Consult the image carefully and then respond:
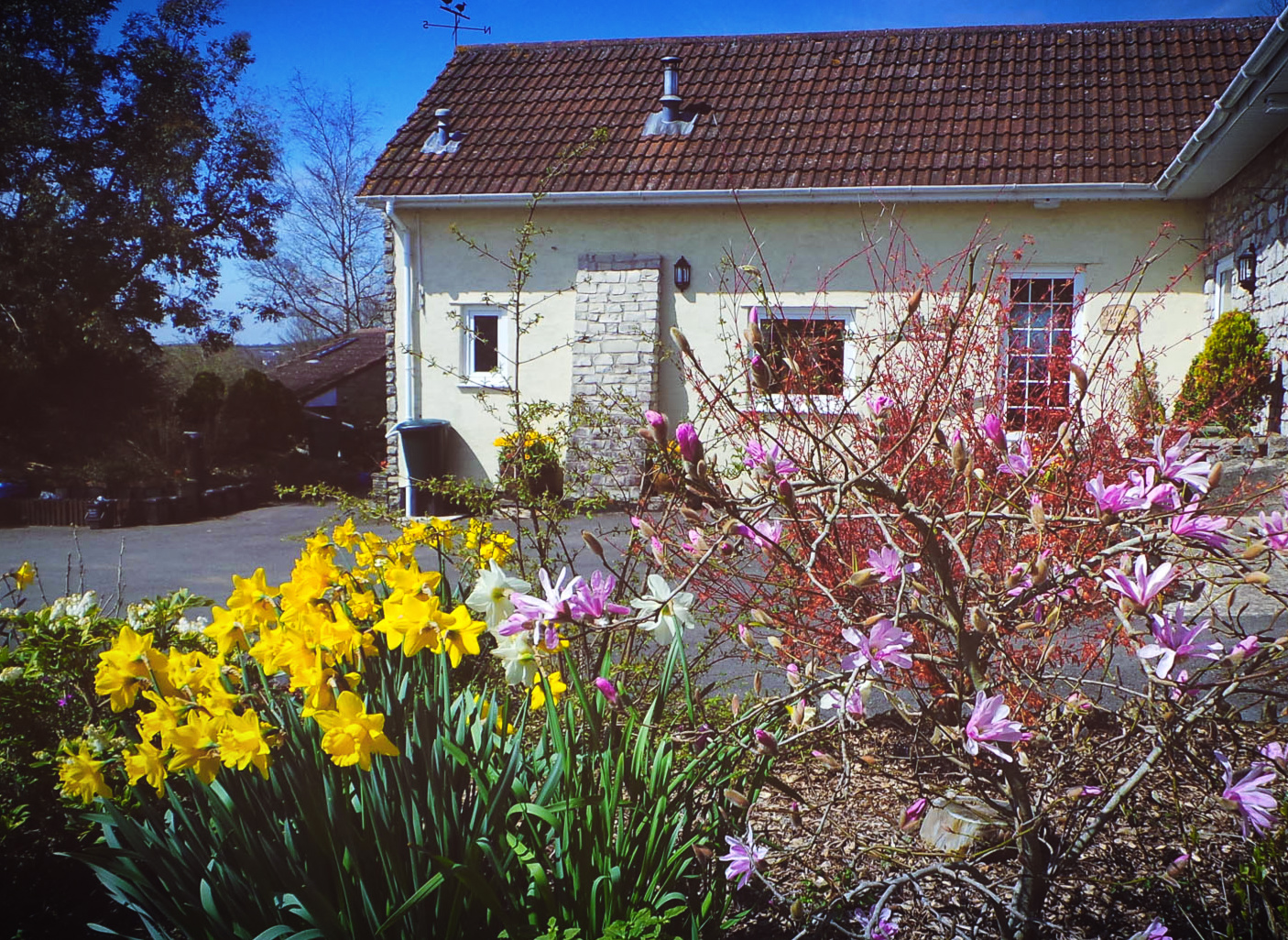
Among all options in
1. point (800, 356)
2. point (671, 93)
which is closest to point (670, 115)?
point (671, 93)

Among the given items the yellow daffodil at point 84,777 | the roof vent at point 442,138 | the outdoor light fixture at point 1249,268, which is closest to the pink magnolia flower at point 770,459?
the yellow daffodil at point 84,777

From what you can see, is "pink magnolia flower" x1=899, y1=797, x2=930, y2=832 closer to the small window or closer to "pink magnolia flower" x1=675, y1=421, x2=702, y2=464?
"pink magnolia flower" x1=675, y1=421, x2=702, y2=464

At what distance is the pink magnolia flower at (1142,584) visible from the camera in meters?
1.51

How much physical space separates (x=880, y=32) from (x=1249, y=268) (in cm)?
611

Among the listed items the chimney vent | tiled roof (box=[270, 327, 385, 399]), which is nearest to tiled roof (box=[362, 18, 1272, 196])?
the chimney vent

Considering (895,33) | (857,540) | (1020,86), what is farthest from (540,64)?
(857,540)

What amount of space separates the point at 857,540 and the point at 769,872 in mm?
1011

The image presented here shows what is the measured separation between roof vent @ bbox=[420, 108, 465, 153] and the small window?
199 centimetres

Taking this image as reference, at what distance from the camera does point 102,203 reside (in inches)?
579

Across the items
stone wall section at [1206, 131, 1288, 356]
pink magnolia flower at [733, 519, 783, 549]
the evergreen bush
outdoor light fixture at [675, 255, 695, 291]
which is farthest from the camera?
outdoor light fixture at [675, 255, 695, 291]

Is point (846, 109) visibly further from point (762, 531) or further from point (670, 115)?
point (762, 531)

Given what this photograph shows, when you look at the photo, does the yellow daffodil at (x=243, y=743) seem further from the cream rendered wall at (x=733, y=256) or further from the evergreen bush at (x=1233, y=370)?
the cream rendered wall at (x=733, y=256)

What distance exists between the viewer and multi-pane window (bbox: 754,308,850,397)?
1.98m

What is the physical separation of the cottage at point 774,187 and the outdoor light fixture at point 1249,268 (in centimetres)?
49
